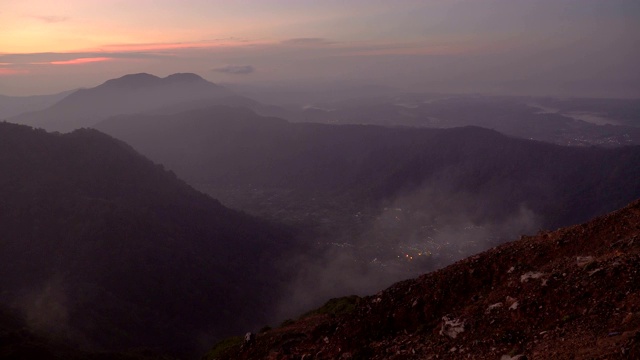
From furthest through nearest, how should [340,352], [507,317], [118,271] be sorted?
[118,271], [340,352], [507,317]

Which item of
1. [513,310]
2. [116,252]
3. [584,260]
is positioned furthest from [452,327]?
[116,252]

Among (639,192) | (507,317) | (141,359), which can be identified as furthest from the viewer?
(639,192)

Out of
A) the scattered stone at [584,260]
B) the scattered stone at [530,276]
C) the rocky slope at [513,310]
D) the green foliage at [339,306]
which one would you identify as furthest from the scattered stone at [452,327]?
the green foliage at [339,306]

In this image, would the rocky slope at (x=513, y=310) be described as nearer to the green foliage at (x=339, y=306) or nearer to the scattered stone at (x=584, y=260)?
the scattered stone at (x=584, y=260)

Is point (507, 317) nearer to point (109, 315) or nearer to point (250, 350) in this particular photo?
point (250, 350)

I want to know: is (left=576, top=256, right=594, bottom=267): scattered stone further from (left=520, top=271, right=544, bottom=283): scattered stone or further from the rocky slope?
(left=520, top=271, right=544, bottom=283): scattered stone

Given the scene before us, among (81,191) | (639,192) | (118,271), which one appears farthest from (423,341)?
(639,192)

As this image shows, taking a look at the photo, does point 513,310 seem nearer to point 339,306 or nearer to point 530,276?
point 530,276

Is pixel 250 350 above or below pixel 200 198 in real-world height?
above
